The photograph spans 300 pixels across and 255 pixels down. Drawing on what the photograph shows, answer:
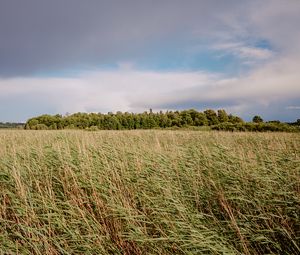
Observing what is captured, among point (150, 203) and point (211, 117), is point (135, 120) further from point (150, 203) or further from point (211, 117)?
point (150, 203)

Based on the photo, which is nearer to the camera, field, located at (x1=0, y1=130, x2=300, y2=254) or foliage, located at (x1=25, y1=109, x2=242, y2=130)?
field, located at (x1=0, y1=130, x2=300, y2=254)

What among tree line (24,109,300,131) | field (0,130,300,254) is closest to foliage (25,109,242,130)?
tree line (24,109,300,131)

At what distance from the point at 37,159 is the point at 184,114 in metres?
26.9

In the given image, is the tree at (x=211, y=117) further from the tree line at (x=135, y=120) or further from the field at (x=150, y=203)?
the field at (x=150, y=203)

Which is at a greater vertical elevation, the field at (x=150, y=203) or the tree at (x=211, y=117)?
the tree at (x=211, y=117)

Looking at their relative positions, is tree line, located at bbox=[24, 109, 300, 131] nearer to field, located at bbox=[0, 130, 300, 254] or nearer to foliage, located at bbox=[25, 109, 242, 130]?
foliage, located at bbox=[25, 109, 242, 130]

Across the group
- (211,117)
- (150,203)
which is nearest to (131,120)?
(211,117)

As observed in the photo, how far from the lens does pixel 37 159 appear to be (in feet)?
19.4

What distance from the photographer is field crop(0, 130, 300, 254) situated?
341cm

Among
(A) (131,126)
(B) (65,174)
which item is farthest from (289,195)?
(A) (131,126)

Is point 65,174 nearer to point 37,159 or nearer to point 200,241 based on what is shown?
point 37,159

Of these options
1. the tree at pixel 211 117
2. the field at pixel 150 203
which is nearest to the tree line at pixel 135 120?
the tree at pixel 211 117

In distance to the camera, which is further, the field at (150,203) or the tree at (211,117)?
the tree at (211,117)

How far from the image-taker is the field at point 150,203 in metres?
3.41
